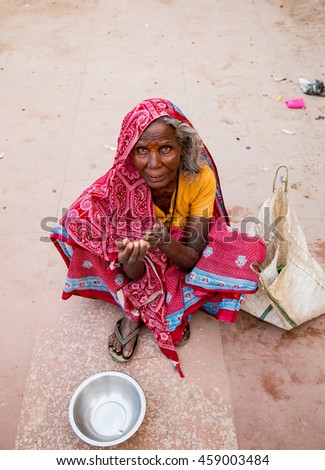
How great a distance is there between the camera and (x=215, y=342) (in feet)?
7.09

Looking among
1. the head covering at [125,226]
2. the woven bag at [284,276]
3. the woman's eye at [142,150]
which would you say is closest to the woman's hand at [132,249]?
the head covering at [125,226]

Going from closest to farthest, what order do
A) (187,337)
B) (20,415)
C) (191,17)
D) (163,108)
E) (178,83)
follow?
(163,108) < (20,415) < (187,337) < (178,83) < (191,17)

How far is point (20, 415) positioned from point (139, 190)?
1.22m

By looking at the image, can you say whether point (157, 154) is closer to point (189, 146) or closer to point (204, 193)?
point (189, 146)

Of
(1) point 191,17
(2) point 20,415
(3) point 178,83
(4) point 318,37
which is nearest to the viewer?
(2) point 20,415

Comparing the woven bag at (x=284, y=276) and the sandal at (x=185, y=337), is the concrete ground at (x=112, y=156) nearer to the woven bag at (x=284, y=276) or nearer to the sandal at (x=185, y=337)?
the sandal at (x=185, y=337)

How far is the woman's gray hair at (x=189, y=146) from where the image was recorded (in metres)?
1.73

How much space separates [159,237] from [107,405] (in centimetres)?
83

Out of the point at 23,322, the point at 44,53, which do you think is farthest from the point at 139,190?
the point at 44,53

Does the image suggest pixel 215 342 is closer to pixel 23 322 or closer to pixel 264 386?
pixel 264 386

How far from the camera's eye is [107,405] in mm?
1864

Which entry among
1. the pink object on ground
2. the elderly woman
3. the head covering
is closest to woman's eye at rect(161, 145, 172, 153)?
the elderly woman

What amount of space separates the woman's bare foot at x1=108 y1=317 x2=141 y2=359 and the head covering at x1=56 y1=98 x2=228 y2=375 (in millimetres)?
Answer: 64

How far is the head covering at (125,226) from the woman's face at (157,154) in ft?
0.25
